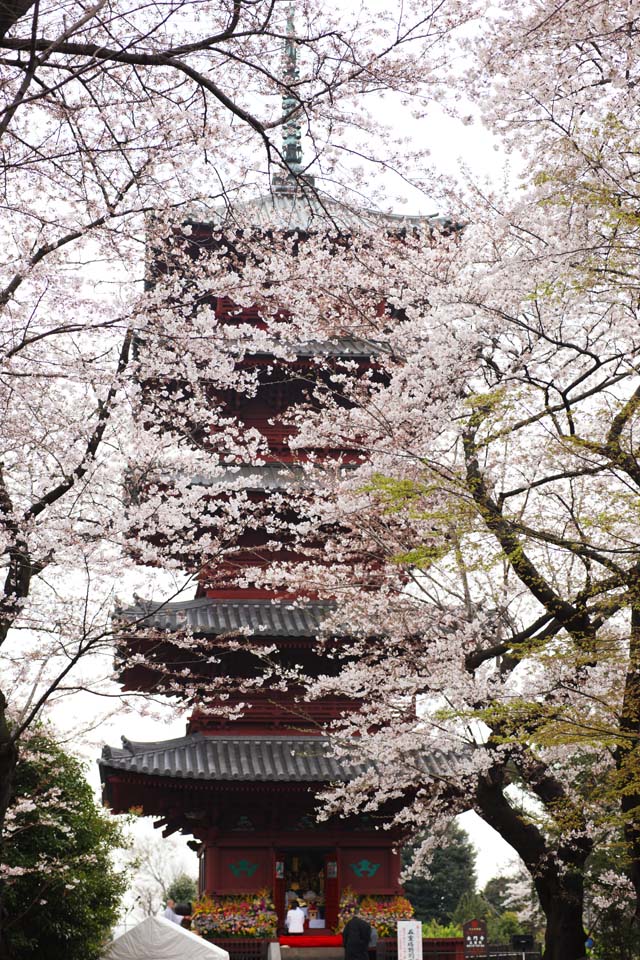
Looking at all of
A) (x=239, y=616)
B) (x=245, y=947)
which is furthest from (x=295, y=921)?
(x=239, y=616)

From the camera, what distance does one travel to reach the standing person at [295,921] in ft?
49.0

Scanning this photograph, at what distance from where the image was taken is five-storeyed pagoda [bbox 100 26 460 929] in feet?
49.3

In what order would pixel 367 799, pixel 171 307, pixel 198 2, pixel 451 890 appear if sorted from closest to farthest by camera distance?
1. pixel 198 2
2. pixel 171 307
3. pixel 367 799
4. pixel 451 890

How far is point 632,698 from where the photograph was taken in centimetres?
968

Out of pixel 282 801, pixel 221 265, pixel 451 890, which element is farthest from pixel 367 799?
pixel 451 890

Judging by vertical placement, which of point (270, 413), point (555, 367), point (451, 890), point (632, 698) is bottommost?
point (451, 890)

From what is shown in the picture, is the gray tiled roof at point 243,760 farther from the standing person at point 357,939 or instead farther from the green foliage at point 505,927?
the green foliage at point 505,927

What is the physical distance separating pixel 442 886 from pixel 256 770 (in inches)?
994

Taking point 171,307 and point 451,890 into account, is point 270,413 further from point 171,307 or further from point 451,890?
point 451,890

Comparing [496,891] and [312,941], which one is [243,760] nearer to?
[312,941]

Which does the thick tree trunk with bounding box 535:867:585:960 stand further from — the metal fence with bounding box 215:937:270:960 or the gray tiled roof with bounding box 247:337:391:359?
the gray tiled roof with bounding box 247:337:391:359

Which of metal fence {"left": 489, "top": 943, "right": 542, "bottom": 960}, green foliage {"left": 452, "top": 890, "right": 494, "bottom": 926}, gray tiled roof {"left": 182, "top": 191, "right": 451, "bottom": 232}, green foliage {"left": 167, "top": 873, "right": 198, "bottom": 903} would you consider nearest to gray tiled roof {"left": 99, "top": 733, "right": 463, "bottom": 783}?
gray tiled roof {"left": 182, "top": 191, "right": 451, "bottom": 232}

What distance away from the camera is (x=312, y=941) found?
1480cm

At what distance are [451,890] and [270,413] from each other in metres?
26.1
